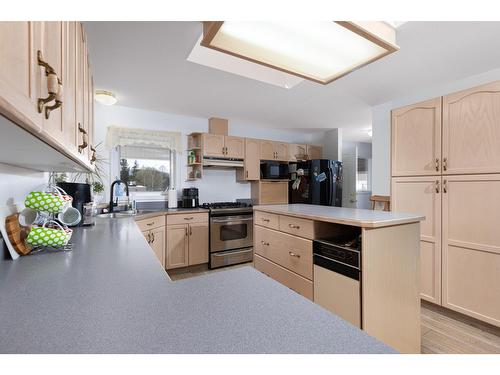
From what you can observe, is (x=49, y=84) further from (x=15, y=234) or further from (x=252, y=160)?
(x=252, y=160)

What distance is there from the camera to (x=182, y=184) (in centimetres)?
384

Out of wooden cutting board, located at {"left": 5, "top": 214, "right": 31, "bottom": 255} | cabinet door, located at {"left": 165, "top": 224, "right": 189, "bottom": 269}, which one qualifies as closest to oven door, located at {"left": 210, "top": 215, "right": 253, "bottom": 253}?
cabinet door, located at {"left": 165, "top": 224, "right": 189, "bottom": 269}

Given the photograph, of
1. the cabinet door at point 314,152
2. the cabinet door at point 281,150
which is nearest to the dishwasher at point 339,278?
the cabinet door at point 281,150

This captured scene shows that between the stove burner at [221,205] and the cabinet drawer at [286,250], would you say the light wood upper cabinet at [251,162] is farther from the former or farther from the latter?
the cabinet drawer at [286,250]

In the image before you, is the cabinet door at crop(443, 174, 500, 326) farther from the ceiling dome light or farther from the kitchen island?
the ceiling dome light

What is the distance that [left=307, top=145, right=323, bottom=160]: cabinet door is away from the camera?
465 centimetres

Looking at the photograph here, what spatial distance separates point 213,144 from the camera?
3.66 meters

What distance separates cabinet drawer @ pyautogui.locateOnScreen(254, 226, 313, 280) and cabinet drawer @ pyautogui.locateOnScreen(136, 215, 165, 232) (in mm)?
1331

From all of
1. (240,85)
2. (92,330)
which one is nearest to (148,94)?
(240,85)

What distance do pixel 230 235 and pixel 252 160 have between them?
1283 millimetres

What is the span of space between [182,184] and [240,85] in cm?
188

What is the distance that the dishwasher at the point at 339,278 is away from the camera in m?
1.41


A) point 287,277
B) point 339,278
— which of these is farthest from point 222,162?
point 339,278

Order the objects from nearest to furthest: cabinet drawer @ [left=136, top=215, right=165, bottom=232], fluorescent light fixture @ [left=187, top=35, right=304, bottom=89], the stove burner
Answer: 1. fluorescent light fixture @ [left=187, top=35, right=304, bottom=89]
2. cabinet drawer @ [left=136, top=215, right=165, bottom=232]
3. the stove burner
